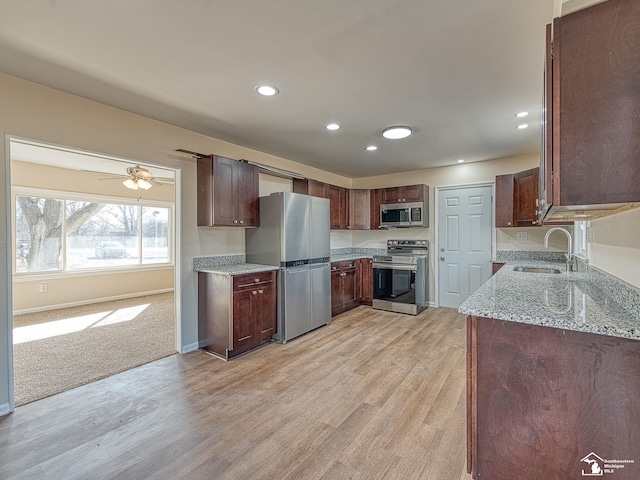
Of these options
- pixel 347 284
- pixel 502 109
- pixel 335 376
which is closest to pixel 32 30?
pixel 335 376

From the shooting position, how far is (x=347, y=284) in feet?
16.4

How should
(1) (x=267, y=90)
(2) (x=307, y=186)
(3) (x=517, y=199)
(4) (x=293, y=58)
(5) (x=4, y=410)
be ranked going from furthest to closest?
(2) (x=307, y=186) < (3) (x=517, y=199) < (1) (x=267, y=90) < (5) (x=4, y=410) < (4) (x=293, y=58)

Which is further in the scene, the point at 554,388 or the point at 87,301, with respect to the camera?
the point at 87,301

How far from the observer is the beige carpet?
2.72 m

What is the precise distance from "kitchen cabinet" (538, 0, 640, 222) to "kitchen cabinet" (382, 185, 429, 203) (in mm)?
3964

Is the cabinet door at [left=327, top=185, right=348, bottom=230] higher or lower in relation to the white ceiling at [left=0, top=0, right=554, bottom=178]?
lower

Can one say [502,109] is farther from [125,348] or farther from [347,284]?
[125,348]

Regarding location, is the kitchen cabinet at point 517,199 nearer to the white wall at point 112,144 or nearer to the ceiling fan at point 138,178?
the white wall at point 112,144

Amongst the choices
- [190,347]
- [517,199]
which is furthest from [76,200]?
[517,199]

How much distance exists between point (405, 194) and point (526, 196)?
5.93ft

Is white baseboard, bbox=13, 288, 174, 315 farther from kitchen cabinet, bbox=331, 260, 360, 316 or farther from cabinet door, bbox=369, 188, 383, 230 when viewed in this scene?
cabinet door, bbox=369, 188, 383, 230

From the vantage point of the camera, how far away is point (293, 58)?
77.7 inches

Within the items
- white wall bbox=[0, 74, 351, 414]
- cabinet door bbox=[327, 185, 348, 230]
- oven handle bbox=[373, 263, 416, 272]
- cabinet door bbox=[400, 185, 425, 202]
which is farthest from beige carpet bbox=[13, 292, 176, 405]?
cabinet door bbox=[400, 185, 425, 202]

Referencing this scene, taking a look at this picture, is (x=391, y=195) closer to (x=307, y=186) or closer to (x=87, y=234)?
(x=307, y=186)
